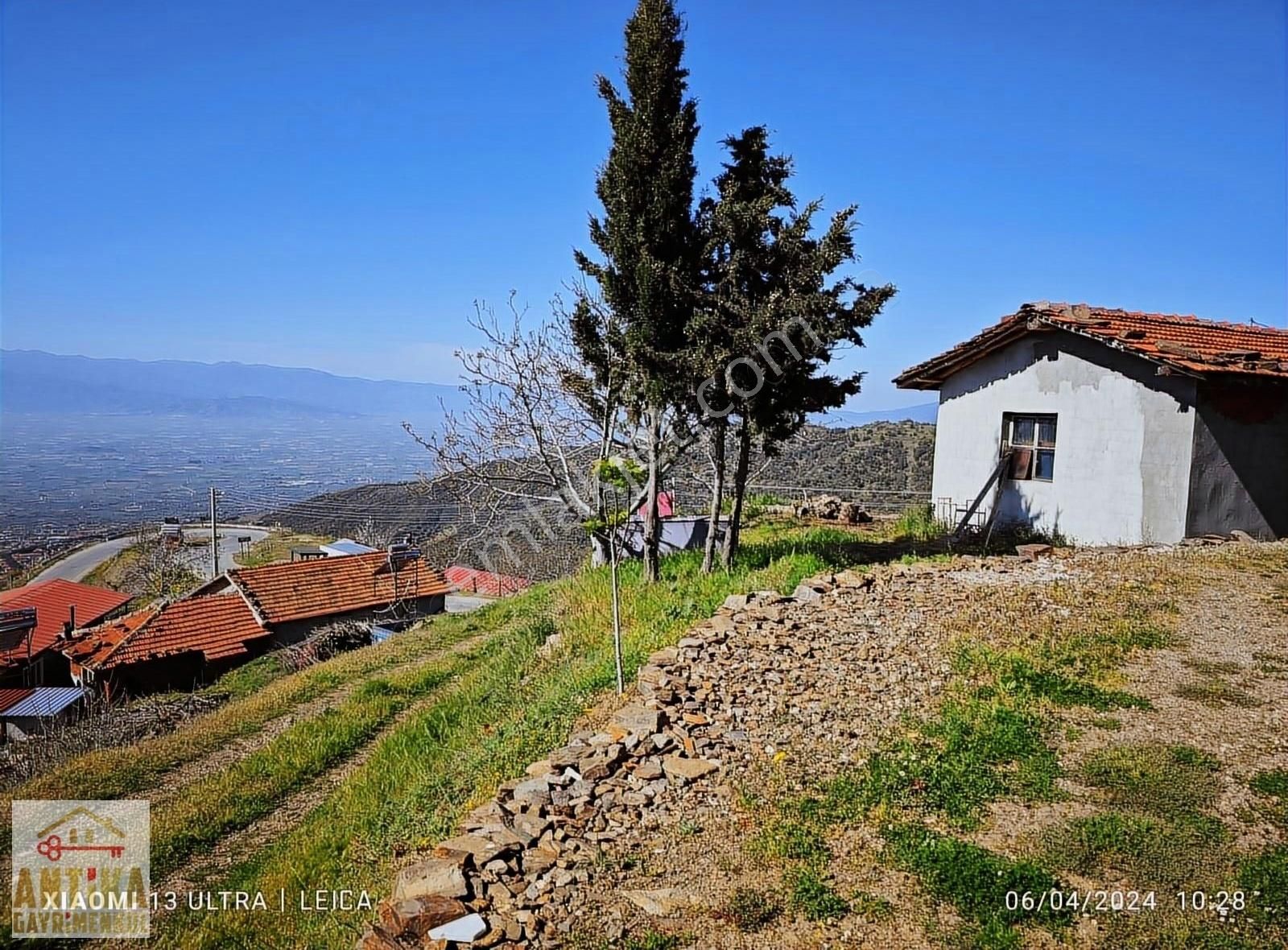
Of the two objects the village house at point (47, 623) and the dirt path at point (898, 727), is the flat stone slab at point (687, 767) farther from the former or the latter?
the village house at point (47, 623)

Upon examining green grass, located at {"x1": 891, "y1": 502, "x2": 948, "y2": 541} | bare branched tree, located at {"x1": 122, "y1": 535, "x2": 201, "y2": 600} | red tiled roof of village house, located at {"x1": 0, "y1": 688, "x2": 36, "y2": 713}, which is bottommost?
bare branched tree, located at {"x1": 122, "y1": 535, "x2": 201, "y2": 600}

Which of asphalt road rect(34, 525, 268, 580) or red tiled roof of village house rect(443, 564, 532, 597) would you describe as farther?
asphalt road rect(34, 525, 268, 580)

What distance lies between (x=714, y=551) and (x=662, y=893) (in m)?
7.01

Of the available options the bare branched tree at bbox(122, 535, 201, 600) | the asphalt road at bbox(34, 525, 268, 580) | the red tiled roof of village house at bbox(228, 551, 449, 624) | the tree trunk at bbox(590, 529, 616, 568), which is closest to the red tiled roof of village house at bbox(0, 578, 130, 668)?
the bare branched tree at bbox(122, 535, 201, 600)

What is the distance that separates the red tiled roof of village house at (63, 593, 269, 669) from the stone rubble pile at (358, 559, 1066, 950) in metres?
14.6

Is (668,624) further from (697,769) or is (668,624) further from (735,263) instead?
(735,263)

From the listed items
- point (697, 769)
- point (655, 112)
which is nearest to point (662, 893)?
point (697, 769)

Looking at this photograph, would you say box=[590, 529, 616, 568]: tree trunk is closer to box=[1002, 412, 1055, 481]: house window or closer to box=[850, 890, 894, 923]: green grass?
box=[1002, 412, 1055, 481]: house window

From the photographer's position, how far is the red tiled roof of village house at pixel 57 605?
22.1 m

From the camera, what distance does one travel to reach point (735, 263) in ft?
31.5

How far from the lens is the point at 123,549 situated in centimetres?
4806

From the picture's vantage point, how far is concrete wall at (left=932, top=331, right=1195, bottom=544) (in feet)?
35.1

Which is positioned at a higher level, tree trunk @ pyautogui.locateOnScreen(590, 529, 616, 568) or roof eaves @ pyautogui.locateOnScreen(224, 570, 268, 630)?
tree trunk @ pyautogui.locateOnScreen(590, 529, 616, 568)

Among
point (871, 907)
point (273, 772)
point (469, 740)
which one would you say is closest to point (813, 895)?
point (871, 907)
